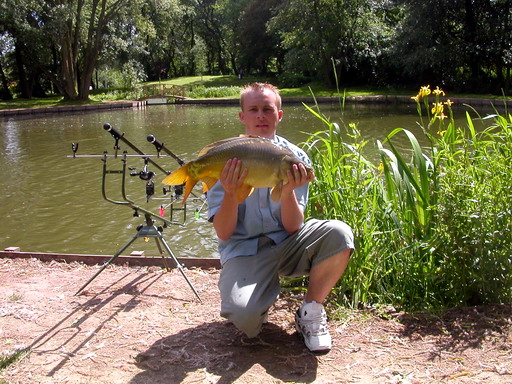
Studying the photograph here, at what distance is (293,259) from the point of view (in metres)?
2.80

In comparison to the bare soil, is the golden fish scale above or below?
above

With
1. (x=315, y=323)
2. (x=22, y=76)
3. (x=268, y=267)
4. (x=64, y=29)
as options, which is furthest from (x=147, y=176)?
(x=22, y=76)

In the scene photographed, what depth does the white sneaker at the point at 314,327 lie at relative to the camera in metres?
2.57

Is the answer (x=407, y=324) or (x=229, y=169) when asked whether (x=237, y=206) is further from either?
(x=407, y=324)

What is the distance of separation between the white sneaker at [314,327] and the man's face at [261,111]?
92cm

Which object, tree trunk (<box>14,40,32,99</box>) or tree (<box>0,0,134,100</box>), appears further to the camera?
tree trunk (<box>14,40,32,99</box>)

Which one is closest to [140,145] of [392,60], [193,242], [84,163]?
[84,163]

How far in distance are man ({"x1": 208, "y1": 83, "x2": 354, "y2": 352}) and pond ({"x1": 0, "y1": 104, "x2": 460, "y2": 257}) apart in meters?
2.30

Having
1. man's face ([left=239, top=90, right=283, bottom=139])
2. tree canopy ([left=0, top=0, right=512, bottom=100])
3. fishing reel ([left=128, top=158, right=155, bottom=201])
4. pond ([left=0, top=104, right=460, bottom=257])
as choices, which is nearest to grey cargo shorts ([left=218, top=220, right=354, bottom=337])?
man's face ([left=239, top=90, right=283, bottom=139])

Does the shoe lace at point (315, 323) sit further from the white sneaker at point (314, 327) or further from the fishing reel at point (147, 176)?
the fishing reel at point (147, 176)

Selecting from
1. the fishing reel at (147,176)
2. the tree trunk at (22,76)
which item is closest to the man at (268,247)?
the fishing reel at (147,176)

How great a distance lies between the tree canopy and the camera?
27984 mm

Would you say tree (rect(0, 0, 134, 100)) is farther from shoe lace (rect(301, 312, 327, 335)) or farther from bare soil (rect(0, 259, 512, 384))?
shoe lace (rect(301, 312, 327, 335))

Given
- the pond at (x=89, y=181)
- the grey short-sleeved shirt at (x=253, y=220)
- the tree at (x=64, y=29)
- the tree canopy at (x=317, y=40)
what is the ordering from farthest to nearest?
the tree at (x=64, y=29)
the tree canopy at (x=317, y=40)
the pond at (x=89, y=181)
the grey short-sleeved shirt at (x=253, y=220)
